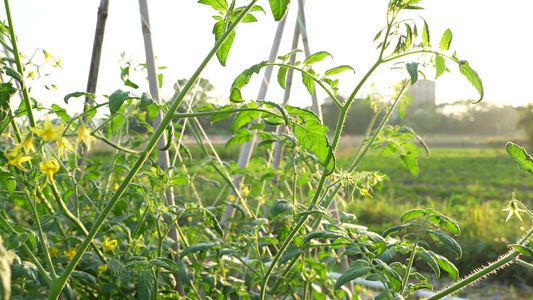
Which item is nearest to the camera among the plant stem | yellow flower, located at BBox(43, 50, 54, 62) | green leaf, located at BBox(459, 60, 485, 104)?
the plant stem

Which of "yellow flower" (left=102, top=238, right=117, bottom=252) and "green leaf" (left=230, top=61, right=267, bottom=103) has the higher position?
"green leaf" (left=230, top=61, right=267, bottom=103)

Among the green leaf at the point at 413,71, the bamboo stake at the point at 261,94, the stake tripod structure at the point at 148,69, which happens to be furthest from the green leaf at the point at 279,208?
the bamboo stake at the point at 261,94

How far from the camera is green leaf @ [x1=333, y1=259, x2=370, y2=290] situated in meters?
0.77

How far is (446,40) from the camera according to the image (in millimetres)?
886

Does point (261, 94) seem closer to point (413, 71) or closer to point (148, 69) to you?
point (148, 69)

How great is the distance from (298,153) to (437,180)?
10.2m

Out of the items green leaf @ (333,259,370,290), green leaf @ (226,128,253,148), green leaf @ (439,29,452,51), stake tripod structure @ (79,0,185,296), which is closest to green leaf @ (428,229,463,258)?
green leaf @ (333,259,370,290)

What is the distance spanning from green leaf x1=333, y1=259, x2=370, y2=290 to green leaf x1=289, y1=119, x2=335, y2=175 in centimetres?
18

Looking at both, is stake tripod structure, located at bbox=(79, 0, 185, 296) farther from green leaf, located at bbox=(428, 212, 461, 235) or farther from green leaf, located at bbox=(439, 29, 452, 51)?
green leaf, located at bbox=(439, 29, 452, 51)

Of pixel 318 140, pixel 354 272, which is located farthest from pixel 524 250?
pixel 318 140

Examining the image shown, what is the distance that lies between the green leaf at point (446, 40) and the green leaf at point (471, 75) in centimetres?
7

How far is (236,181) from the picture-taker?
208cm

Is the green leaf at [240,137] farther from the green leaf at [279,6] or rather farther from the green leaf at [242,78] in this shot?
the green leaf at [279,6]

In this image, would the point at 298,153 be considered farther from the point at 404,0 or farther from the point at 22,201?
the point at 22,201
